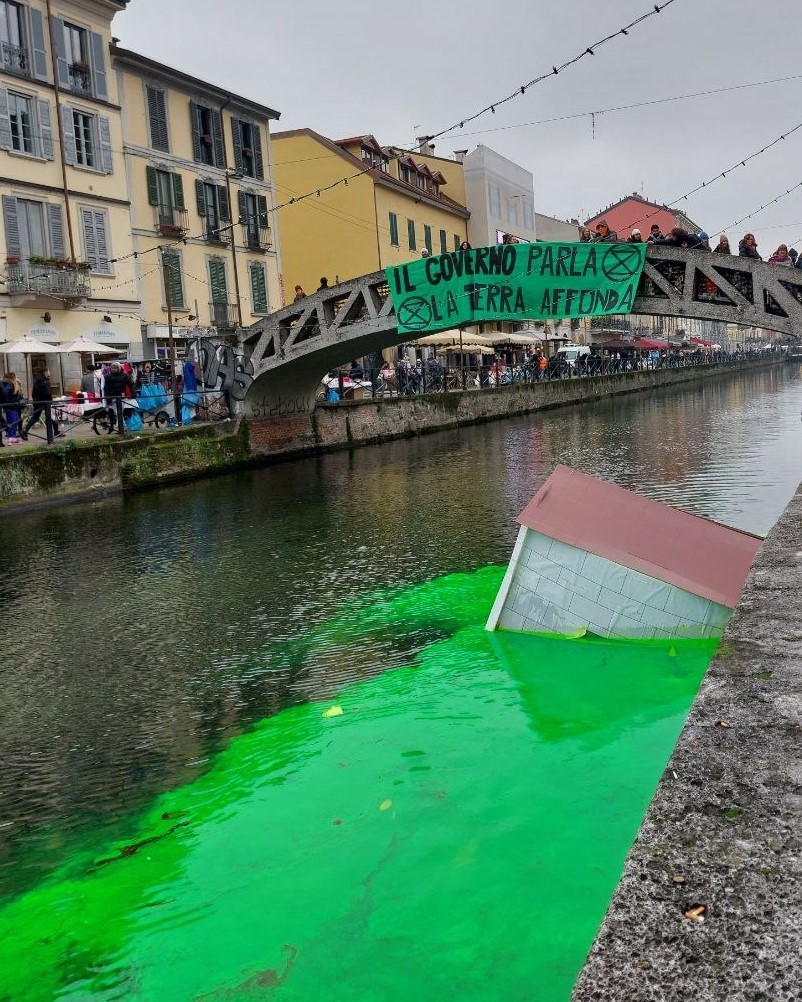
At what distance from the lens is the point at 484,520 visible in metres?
14.7

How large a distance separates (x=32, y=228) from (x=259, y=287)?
1083 centimetres

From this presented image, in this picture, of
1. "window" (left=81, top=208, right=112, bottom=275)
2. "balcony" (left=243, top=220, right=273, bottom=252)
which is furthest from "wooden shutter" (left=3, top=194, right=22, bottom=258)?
"balcony" (left=243, top=220, right=273, bottom=252)

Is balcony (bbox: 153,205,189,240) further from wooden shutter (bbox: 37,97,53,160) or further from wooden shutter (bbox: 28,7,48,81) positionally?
wooden shutter (bbox: 28,7,48,81)

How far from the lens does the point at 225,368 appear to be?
24547mm

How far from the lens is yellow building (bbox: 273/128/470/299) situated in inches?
1636

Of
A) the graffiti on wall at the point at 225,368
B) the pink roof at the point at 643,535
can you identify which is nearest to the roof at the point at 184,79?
the graffiti on wall at the point at 225,368

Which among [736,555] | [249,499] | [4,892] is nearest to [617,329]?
[249,499]

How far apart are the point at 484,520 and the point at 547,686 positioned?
24.6 feet

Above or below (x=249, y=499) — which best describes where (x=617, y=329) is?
above

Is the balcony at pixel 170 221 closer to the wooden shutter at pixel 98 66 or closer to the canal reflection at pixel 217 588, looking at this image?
the wooden shutter at pixel 98 66

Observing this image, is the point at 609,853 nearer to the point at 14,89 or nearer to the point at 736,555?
the point at 736,555

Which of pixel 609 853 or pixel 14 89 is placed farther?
pixel 14 89

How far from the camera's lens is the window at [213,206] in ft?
109

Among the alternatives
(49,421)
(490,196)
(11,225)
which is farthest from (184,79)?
(490,196)
